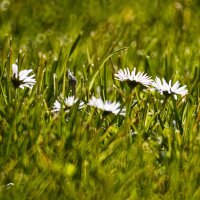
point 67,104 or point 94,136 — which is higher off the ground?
point 67,104

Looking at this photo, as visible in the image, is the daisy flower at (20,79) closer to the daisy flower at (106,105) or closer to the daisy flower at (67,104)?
the daisy flower at (67,104)

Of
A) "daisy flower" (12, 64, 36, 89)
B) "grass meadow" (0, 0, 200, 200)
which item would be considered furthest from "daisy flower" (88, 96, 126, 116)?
"daisy flower" (12, 64, 36, 89)

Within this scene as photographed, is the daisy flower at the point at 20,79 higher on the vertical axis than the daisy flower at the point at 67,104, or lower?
higher

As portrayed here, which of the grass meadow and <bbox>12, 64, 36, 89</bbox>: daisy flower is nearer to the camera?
the grass meadow

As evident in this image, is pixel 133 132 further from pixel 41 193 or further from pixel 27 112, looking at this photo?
pixel 41 193

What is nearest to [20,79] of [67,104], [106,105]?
[67,104]

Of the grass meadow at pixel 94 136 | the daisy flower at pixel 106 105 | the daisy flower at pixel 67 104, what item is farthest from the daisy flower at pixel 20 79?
the daisy flower at pixel 106 105

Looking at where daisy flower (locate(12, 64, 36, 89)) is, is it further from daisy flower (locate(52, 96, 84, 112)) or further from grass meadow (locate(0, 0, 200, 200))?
daisy flower (locate(52, 96, 84, 112))

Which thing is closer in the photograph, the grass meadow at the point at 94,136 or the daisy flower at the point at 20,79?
the grass meadow at the point at 94,136

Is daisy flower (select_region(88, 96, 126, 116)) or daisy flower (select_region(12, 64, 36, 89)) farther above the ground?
daisy flower (select_region(12, 64, 36, 89))

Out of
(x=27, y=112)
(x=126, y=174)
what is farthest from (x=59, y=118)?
(x=126, y=174)

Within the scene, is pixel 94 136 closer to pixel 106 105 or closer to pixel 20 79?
pixel 106 105

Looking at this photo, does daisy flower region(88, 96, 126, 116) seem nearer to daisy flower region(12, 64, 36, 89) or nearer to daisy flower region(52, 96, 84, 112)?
daisy flower region(52, 96, 84, 112)
